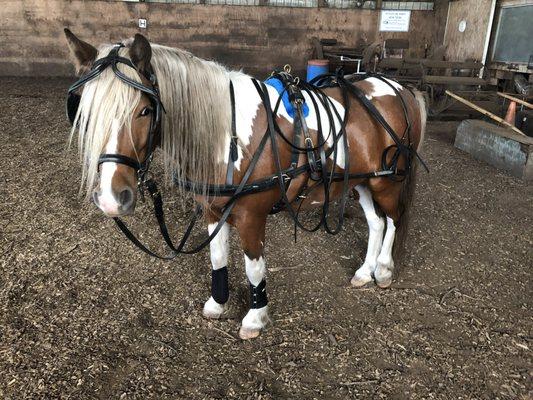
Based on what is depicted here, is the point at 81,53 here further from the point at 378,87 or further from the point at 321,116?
the point at 378,87

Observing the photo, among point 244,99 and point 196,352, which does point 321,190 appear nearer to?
point 244,99

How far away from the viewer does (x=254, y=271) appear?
2.50 metres

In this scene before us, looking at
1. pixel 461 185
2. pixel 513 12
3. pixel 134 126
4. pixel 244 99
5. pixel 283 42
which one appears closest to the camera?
pixel 134 126

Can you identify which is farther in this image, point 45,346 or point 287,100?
point 45,346

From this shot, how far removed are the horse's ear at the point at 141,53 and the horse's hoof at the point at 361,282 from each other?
7.52 feet

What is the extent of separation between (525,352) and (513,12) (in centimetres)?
882

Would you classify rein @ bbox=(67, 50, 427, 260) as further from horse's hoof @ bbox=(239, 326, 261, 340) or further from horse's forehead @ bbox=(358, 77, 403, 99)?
horse's hoof @ bbox=(239, 326, 261, 340)

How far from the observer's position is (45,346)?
2525 mm

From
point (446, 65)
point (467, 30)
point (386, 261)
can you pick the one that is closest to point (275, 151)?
point (386, 261)

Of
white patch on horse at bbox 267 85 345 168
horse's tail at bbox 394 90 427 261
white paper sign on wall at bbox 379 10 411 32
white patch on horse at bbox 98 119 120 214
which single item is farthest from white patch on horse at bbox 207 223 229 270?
white paper sign on wall at bbox 379 10 411 32

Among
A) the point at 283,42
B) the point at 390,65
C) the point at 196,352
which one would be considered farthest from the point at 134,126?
the point at 283,42

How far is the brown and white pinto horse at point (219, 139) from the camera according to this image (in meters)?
1.67

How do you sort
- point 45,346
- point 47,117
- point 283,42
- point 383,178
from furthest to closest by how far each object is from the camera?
1. point 283,42
2. point 47,117
3. point 383,178
4. point 45,346

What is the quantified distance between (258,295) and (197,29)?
10.7 meters
